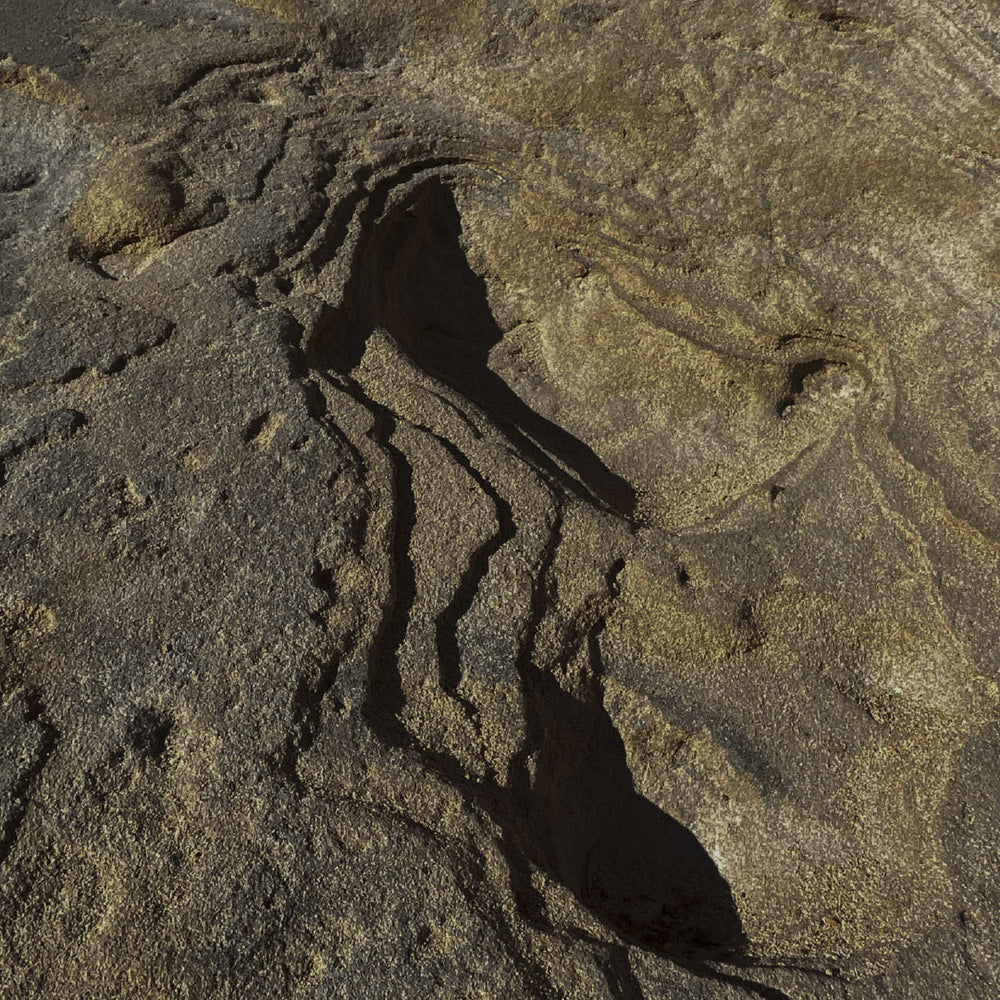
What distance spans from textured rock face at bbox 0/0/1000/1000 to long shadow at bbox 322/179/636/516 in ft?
0.04

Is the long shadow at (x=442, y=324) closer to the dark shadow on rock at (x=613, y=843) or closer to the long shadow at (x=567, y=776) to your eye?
the long shadow at (x=567, y=776)

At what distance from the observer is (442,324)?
2152 millimetres

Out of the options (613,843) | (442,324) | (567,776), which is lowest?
(613,843)

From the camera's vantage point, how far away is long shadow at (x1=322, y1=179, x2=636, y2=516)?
187 cm

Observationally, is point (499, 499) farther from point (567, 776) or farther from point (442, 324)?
point (442, 324)

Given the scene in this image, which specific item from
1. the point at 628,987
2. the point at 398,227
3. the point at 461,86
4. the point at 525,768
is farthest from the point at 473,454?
the point at 461,86

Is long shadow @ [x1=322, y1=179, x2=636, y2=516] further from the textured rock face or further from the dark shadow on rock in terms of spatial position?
the dark shadow on rock

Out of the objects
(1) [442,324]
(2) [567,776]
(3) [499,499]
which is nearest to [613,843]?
(2) [567,776]

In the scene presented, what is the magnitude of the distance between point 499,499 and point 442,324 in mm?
650

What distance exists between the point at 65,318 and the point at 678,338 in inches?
49.5

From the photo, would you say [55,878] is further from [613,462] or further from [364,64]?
[364,64]

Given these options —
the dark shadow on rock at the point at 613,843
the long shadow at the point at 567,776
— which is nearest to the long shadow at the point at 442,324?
the long shadow at the point at 567,776

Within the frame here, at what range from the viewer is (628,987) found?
120 centimetres

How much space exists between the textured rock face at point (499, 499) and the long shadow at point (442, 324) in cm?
1
